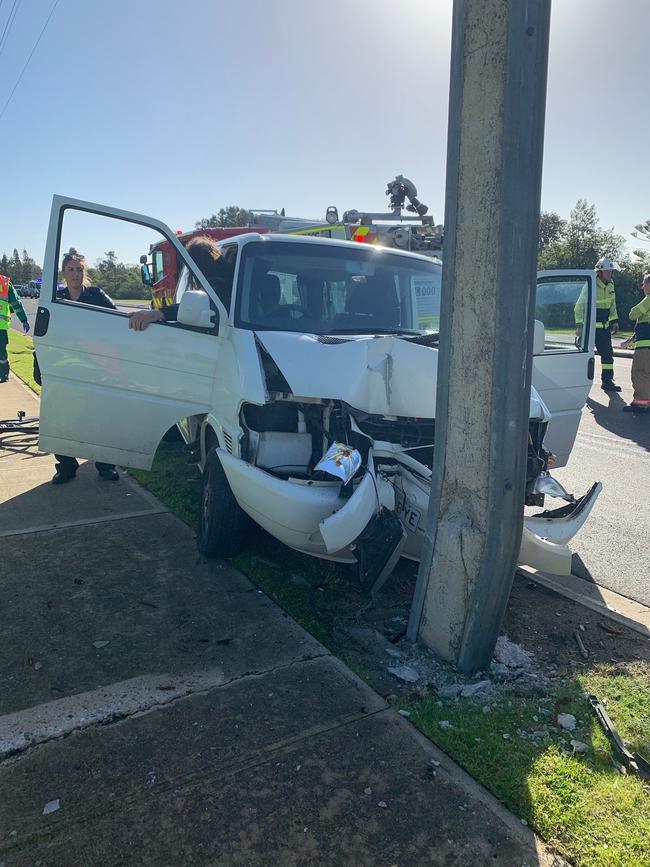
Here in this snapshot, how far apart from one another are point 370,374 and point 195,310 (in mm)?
1344

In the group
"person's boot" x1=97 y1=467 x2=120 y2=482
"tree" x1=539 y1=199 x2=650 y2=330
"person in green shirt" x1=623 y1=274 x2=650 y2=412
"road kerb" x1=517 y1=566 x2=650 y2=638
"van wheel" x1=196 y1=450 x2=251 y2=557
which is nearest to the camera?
"road kerb" x1=517 y1=566 x2=650 y2=638

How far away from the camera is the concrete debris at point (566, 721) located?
271cm

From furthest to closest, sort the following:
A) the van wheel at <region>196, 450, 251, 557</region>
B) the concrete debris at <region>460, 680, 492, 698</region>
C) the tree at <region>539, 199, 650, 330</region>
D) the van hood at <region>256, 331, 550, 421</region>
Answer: the tree at <region>539, 199, 650, 330</region>
the van wheel at <region>196, 450, 251, 557</region>
the van hood at <region>256, 331, 550, 421</region>
the concrete debris at <region>460, 680, 492, 698</region>

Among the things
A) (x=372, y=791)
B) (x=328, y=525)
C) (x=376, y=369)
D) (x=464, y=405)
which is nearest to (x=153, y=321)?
(x=376, y=369)

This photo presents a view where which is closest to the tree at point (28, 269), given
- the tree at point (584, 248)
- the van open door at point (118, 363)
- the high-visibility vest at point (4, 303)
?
the tree at point (584, 248)

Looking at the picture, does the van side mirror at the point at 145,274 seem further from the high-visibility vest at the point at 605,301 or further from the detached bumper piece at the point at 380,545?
the detached bumper piece at the point at 380,545

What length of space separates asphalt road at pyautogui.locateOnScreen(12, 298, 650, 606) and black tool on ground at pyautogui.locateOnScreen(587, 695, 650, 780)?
4.48 ft

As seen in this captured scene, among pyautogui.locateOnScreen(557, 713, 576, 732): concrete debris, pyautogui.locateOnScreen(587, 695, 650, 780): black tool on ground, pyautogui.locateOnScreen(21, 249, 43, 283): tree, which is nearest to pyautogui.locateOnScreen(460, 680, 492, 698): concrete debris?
pyautogui.locateOnScreen(557, 713, 576, 732): concrete debris

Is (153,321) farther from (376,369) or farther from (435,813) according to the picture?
(435,813)

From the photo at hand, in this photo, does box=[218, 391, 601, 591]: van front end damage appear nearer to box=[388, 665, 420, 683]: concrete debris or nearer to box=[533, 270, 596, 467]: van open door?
box=[388, 665, 420, 683]: concrete debris

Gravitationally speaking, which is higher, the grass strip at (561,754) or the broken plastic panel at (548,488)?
the broken plastic panel at (548,488)

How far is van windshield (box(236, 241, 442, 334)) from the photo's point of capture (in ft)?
14.4

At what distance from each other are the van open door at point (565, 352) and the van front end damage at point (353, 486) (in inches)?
48.5

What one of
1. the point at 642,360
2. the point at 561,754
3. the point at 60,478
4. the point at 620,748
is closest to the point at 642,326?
the point at 642,360
